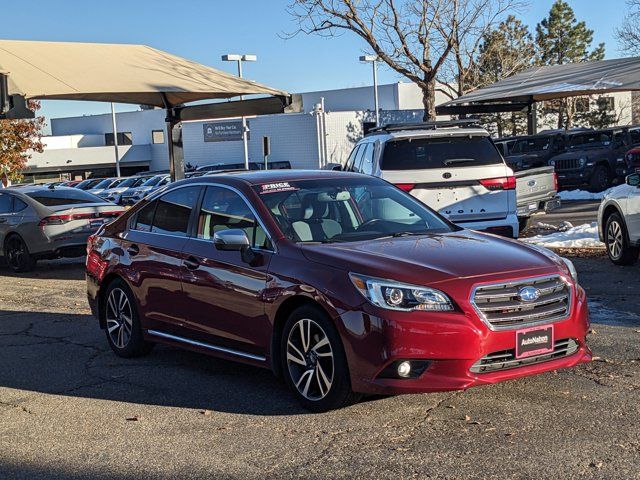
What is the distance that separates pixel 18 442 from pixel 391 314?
8.22 ft

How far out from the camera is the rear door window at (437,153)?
11.8 meters

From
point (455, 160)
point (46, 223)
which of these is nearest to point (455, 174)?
point (455, 160)

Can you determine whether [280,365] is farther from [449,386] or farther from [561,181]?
[561,181]

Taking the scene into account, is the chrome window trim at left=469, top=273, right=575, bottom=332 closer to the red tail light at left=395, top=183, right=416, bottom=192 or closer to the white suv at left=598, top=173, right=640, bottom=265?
the white suv at left=598, top=173, right=640, bottom=265

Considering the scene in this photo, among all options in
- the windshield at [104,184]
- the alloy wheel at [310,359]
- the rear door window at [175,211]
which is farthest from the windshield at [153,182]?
the alloy wheel at [310,359]

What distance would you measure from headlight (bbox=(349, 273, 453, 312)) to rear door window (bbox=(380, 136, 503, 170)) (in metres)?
6.49

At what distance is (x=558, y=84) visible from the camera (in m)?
21.5

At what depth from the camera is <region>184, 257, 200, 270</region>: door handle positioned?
686 cm

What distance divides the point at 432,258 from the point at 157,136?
228 feet

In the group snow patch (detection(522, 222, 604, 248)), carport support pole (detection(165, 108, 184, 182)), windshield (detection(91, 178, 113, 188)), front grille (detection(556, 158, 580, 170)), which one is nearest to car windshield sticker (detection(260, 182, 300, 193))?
snow patch (detection(522, 222, 604, 248))

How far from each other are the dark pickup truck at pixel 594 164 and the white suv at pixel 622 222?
1468 centimetres

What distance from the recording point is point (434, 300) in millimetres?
5414

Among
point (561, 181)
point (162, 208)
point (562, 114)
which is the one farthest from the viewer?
point (562, 114)

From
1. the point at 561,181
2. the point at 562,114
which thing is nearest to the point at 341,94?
the point at 562,114
